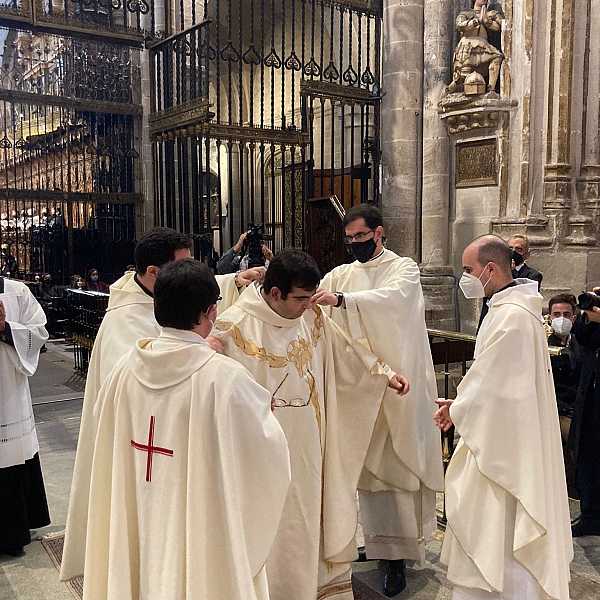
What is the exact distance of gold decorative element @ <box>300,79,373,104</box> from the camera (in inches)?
336

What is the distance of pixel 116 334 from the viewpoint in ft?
9.36

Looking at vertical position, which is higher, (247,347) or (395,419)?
→ (247,347)

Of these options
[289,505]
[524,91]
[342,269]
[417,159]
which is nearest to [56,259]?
[417,159]

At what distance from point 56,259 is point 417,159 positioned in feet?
21.9

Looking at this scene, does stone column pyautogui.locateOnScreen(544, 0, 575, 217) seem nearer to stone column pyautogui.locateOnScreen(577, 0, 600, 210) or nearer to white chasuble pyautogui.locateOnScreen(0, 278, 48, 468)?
stone column pyautogui.locateOnScreen(577, 0, 600, 210)

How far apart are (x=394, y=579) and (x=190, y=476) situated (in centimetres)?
190

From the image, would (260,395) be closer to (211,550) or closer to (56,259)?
(211,550)

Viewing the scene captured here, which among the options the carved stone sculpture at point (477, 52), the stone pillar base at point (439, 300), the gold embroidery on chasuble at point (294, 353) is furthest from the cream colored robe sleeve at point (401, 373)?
the carved stone sculpture at point (477, 52)

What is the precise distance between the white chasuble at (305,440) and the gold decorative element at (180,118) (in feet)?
15.7

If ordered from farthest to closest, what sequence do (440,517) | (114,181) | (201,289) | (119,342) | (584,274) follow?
(114,181), (584,274), (440,517), (119,342), (201,289)

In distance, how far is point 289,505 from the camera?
2.94 m

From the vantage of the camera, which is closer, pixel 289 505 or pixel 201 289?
pixel 201 289

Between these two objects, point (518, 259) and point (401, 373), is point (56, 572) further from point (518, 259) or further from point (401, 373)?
point (518, 259)

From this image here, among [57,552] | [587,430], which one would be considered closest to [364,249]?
[587,430]
